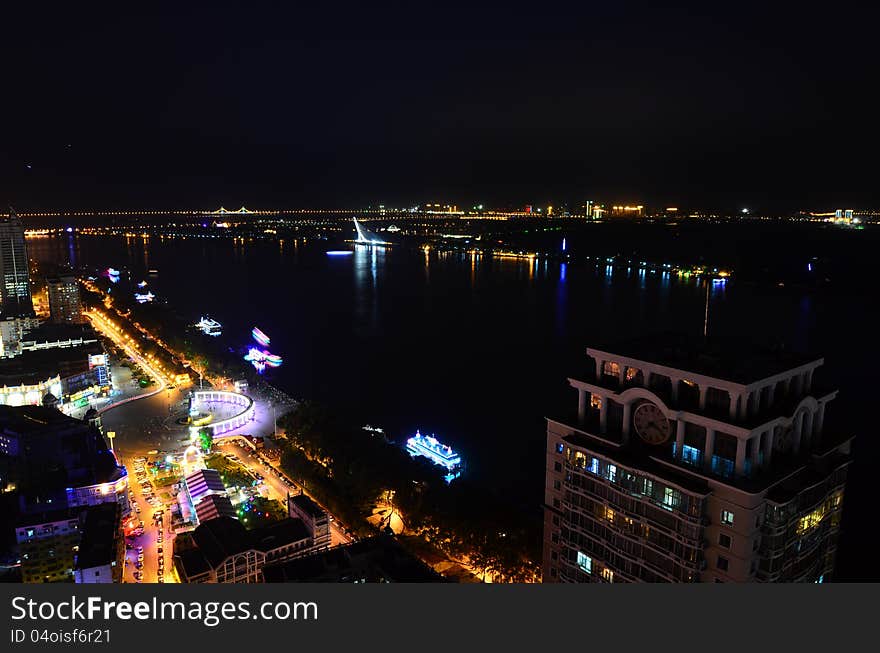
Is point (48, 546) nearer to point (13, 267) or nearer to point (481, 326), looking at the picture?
point (481, 326)

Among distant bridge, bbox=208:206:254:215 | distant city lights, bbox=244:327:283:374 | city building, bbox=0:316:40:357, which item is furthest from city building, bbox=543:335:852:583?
distant bridge, bbox=208:206:254:215

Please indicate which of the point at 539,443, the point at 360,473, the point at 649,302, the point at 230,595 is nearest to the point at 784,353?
the point at 230,595

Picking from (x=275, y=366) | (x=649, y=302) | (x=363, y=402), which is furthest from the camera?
(x=649, y=302)

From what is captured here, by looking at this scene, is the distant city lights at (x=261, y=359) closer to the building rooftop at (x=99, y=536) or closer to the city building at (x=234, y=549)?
the building rooftop at (x=99, y=536)

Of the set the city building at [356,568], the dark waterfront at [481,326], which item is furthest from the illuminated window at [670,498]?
the dark waterfront at [481,326]

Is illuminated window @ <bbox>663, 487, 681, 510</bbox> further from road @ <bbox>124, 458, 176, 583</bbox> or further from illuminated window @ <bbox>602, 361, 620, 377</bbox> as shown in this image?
road @ <bbox>124, 458, 176, 583</bbox>

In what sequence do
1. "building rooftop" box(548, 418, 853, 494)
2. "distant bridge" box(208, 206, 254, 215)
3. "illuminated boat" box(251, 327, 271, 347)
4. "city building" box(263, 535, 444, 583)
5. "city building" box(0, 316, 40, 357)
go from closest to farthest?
"building rooftop" box(548, 418, 853, 494) < "city building" box(263, 535, 444, 583) < "city building" box(0, 316, 40, 357) < "illuminated boat" box(251, 327, 271, 347) < "distant bridge" box(208, 206, 254, 215)

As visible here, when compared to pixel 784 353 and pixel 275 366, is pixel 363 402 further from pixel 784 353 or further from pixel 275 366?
pixel 784 353
